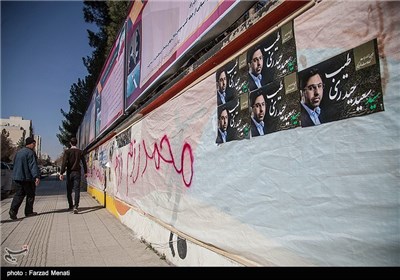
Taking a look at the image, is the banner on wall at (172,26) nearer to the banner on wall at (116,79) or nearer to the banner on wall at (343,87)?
the banner on wall at (343,87)

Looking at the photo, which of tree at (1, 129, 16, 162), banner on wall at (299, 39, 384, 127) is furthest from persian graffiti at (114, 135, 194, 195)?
tree at (1, 129, 16, 162)

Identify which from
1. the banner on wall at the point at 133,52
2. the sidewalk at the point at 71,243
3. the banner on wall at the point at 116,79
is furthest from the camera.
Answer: the banner on wall at the point at 116,79

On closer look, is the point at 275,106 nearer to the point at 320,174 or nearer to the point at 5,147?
the point at 320,174

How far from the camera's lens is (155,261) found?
3738mm

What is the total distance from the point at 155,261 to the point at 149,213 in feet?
3.55

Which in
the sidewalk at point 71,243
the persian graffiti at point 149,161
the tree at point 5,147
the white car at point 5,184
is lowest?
the sidewalk at point 71,243

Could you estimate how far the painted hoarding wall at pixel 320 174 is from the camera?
56.6 inches

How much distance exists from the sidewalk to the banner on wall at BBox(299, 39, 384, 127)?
276 cm

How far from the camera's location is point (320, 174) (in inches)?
68.3

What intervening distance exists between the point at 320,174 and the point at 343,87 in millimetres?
514

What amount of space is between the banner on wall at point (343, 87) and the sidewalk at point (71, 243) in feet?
9.06

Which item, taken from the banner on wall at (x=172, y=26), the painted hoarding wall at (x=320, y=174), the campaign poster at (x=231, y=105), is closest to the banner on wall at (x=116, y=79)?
the banner on wall at (x=172, y=26)
